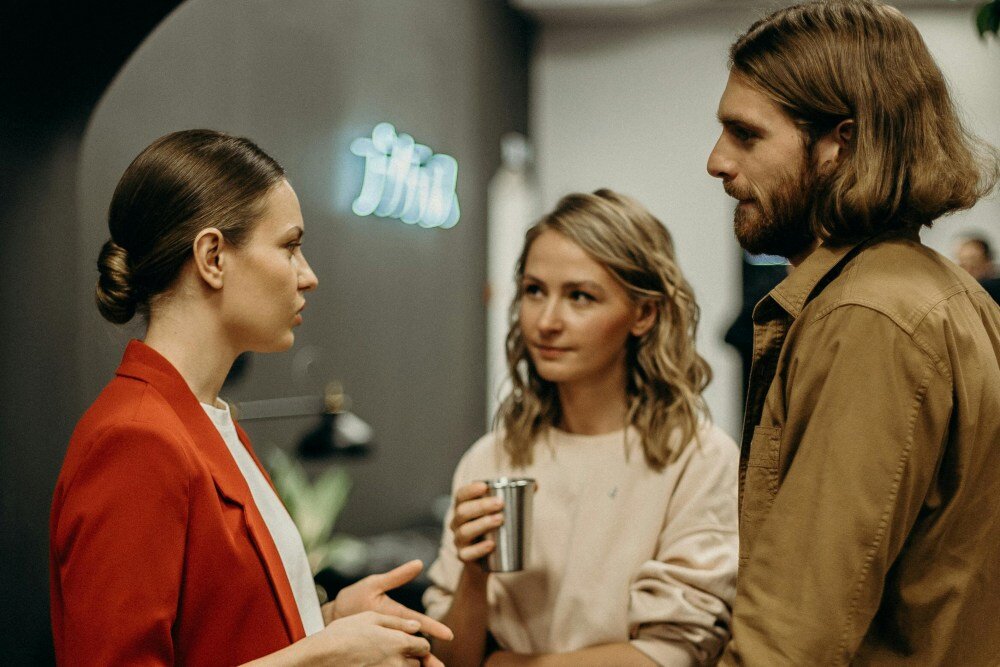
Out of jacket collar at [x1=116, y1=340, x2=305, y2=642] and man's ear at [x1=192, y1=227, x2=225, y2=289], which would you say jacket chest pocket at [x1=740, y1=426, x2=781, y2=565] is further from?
man's ear at [x1=192, y1=227, x2=225, y2=289]

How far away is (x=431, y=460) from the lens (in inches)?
207

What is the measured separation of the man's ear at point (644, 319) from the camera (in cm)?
199

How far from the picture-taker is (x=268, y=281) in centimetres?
141

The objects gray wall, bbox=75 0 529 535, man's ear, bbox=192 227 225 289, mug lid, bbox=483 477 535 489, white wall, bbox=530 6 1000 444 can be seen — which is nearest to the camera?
man's ear, bbox=192 227 225 289

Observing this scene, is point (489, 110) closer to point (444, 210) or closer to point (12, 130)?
point (444, 210)

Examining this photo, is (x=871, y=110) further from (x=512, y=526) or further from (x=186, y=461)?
(x=186, y=461)

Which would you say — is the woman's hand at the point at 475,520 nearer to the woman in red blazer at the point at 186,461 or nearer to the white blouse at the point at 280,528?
the woman in red blazer at the point at 186,461

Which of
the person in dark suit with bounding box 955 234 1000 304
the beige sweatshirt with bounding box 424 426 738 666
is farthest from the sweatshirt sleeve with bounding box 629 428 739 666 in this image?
the person in dark suit with bounding box 955 234 1000 304

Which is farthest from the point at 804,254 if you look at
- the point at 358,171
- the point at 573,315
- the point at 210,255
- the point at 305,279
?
the point at 358,171

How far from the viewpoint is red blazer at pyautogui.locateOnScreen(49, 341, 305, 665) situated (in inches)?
45.1

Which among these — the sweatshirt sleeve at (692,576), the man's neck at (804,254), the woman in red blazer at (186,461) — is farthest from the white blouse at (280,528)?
the man's neck at (804,254)

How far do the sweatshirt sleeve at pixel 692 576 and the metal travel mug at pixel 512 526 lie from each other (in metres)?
0.27

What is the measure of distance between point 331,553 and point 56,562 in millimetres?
2146

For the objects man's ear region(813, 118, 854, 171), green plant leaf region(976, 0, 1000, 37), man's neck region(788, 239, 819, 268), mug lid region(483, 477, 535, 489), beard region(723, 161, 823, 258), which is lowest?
mug lid region(483, 477, 535, 489)
